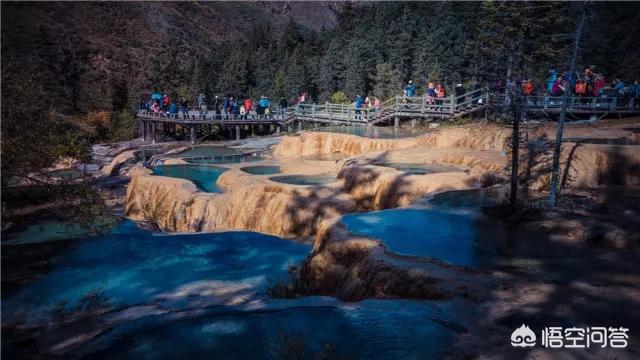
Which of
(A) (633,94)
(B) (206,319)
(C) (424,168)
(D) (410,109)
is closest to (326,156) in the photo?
(D) (410,109)

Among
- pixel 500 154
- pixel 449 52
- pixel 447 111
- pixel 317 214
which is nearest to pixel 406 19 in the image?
pixel 449 52

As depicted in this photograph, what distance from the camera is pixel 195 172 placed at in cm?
2319

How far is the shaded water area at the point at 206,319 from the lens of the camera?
636 centimetres

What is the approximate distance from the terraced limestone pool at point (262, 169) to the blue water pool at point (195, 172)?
4.89ft

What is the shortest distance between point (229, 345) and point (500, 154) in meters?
12.9

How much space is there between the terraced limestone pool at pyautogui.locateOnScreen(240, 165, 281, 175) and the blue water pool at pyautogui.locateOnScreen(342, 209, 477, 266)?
28.9ft

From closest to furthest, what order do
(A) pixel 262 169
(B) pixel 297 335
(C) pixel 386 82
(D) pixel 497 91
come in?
(B) pixel 297 335 → (D) pixel 497 91 → (A) pixel 262 169 → (C) pixel 386 82

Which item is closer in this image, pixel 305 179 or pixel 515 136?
pixel 515 136

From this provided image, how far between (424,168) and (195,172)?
10961 millimetres

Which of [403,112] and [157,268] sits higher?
[403,112]

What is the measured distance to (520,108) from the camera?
10688mm

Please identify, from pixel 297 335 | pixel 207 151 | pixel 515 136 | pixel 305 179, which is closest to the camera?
pixel 297 335

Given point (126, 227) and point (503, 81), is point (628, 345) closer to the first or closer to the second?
point (503, 81)

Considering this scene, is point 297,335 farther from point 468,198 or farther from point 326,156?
point 326,156
